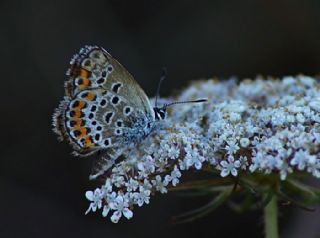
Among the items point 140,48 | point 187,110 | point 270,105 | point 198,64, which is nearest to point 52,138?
point 140,48

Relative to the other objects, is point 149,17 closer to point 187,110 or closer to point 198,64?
point 198,64

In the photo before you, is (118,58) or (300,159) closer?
(300,159)

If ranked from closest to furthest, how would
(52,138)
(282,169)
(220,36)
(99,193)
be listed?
1. (282,169)
2. (99,193)
3. (52,138)
4. (220,36)

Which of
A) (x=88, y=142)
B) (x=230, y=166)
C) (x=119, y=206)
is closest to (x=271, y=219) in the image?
(x=230, y=166)

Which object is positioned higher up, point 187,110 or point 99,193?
point 187,110

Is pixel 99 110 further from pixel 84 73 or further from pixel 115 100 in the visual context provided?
pixel 84 73

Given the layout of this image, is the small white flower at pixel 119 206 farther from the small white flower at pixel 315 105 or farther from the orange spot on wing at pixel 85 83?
the small white flower at pixel 315 105
